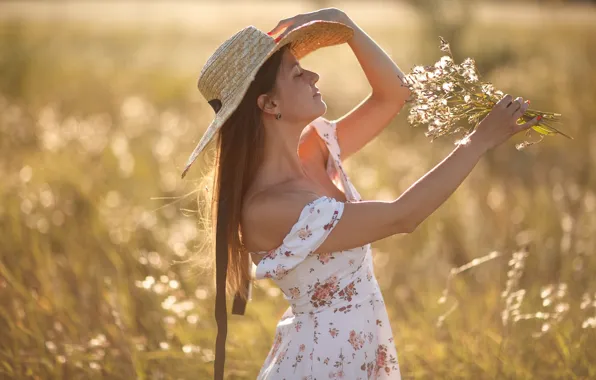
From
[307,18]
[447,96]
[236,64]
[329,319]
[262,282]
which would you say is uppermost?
[307,18]

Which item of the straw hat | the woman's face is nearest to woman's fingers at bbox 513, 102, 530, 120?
the woman's face

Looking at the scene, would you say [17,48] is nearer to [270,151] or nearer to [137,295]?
[137,295]

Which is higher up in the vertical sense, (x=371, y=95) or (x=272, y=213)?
(x=371, y=95)

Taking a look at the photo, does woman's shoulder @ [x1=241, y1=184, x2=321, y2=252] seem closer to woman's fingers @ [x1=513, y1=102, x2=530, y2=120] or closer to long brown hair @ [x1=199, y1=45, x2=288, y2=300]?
long brown hair @ [x1=199, y1=45, x2=288, y2=300]

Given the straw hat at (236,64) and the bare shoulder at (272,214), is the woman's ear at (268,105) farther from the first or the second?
the bare shoulder at (272,214)

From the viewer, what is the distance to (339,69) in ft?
46.6

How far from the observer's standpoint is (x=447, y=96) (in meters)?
2.36

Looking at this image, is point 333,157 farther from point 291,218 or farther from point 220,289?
point 220,289

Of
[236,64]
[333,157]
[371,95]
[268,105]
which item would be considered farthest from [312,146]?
[236,64]

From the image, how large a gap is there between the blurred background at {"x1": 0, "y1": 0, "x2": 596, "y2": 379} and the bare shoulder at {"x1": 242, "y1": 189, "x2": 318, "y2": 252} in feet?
0.97

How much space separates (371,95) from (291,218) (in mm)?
733

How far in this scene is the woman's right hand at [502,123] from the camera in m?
2.23

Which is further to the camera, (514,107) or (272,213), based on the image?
(272,213)

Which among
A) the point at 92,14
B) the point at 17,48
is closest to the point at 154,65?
the point at 17,48
